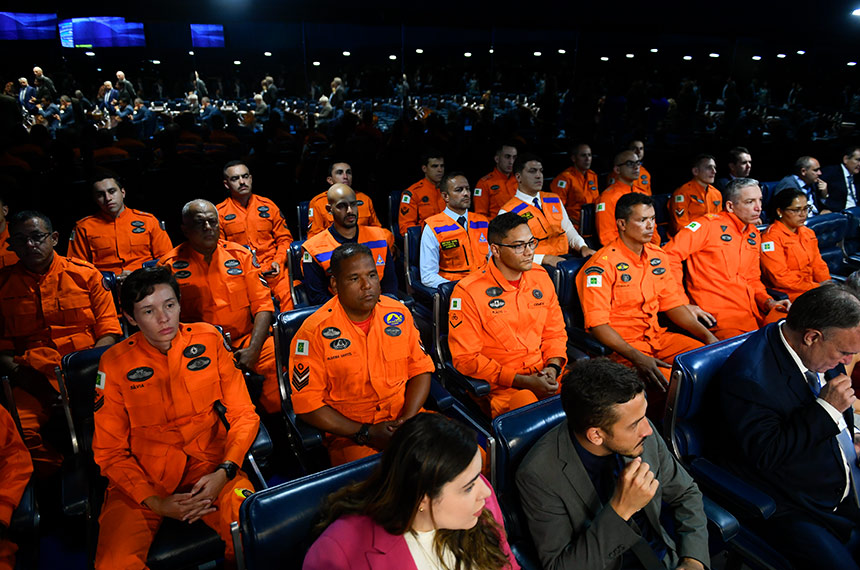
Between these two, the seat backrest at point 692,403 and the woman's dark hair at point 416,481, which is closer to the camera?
the woman's dark hair at point 416,481

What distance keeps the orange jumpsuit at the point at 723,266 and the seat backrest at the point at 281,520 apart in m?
2.95

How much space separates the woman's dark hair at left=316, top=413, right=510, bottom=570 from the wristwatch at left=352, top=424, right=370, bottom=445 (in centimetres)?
87

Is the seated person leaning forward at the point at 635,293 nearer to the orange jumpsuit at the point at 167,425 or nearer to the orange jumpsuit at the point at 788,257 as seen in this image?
the orange jumpsuit at the point at 788,257

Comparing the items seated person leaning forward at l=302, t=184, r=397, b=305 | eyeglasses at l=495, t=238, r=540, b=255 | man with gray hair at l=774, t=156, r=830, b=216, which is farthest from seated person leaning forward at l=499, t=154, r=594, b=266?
man with gray hair at l=774, t=156, r=830, b=216

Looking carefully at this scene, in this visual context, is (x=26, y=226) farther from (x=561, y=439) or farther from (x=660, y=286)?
(x=660, y=286)

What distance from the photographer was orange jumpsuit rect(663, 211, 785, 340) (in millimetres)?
3600

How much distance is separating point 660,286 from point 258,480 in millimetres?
2552

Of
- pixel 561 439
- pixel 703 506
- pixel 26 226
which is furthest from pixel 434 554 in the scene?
pixel 26 226

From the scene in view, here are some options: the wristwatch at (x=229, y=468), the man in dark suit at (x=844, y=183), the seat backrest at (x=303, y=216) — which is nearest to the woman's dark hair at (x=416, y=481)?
the wristwatch at (x=229, y=468)

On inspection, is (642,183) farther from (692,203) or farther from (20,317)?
(20,317)

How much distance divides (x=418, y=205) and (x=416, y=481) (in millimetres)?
4169

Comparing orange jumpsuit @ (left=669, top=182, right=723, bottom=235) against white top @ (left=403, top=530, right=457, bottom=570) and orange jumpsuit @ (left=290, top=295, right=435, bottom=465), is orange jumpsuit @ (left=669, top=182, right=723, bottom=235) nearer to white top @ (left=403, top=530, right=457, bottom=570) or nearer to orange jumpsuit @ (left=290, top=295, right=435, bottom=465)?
orange jumpsuit @ (left=290, top=295, right=435, bottom=465)

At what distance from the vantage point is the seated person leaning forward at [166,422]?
1.94 m

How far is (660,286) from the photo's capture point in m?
3.29
